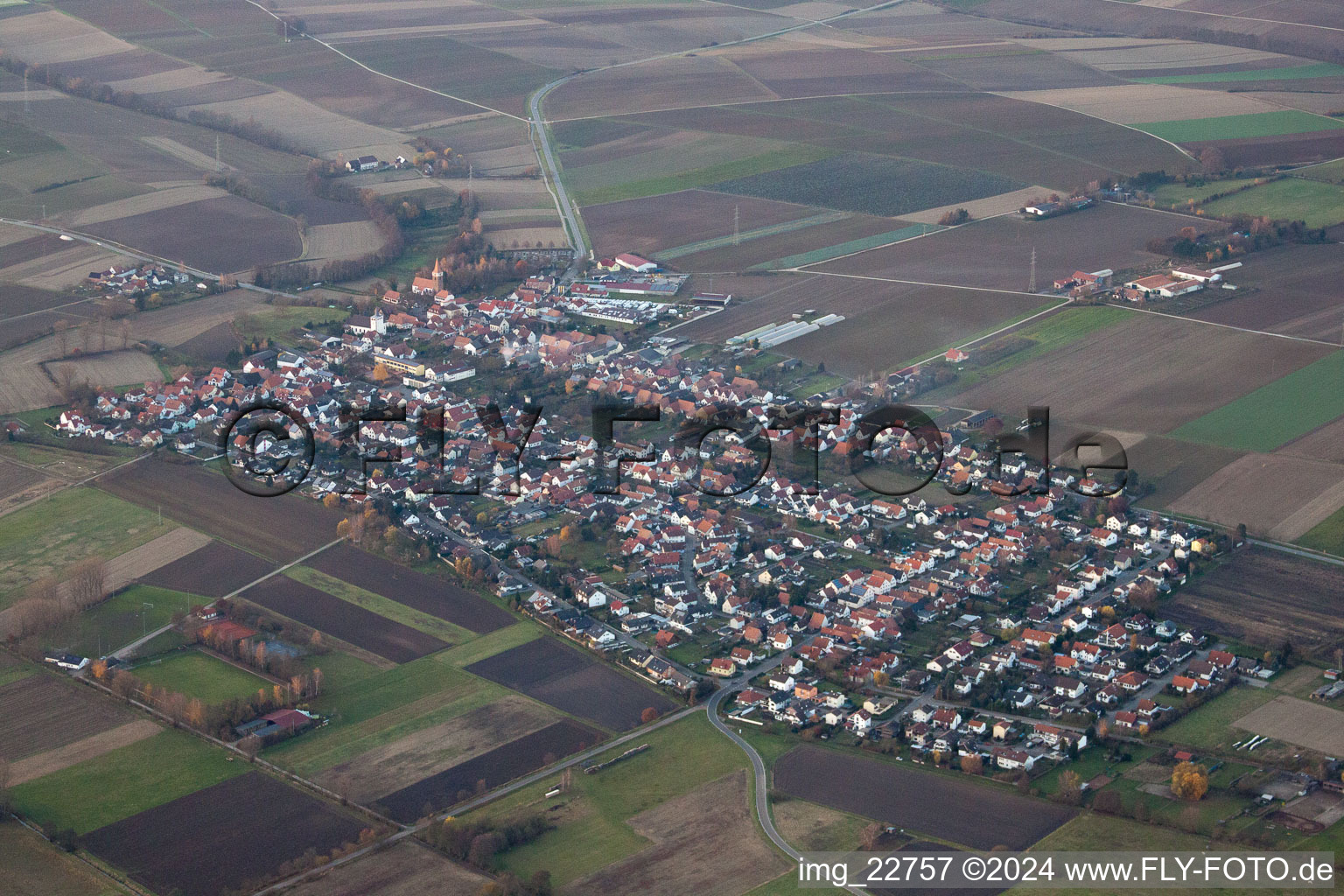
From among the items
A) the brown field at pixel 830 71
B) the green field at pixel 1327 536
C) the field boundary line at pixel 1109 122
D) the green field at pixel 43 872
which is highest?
the brown field at pixel 830 71

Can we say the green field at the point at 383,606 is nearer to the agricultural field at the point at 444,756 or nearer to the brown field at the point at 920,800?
the agricultural field at the point at 444,756

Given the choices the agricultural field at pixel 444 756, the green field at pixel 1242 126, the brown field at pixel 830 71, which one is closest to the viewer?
the agricultural field at pixel 444 756

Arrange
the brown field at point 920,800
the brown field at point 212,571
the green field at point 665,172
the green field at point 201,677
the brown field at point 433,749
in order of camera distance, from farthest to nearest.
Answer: the green field at point 665,172, the brown field at point 212,571, the green field at point 201,677, the brown field at point 433,749, the brown field at point 920,800

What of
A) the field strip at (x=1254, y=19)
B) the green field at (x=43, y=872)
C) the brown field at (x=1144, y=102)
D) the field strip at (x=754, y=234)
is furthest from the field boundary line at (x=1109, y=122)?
the green field at (x=43, y=872)

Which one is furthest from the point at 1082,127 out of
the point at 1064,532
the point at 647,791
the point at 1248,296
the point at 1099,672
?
the point at 647,791

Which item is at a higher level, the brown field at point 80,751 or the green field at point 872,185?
the green field at point 872,185

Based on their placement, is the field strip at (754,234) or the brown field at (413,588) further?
the field strip at (754,234)

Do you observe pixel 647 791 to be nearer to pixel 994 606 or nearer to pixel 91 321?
pixel 994 606
